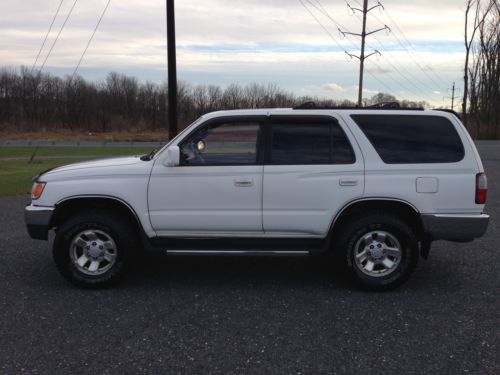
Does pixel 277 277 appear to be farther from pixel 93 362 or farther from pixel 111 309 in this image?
pixel 93 362

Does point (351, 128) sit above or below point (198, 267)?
above

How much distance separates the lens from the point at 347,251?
16.4 feet

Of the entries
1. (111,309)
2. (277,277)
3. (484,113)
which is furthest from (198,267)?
(484,113)

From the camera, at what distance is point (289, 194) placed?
4996 mm

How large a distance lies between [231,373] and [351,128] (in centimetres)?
277

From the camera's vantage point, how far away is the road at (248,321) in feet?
11.7

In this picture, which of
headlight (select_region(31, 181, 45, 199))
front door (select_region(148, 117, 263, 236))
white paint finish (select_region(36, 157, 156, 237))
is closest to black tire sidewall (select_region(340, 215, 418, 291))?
front door (select_region(148, 117, 263, 236))

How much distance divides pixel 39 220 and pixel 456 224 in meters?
4.16

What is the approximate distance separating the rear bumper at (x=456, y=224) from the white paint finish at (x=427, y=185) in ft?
0.80

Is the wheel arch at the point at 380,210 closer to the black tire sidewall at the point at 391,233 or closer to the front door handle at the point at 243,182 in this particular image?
the black tire sidewall at the point at 391,233

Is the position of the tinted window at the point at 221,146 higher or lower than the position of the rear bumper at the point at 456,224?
higher

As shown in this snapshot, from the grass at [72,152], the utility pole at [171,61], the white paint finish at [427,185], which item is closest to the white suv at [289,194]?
the white paint finish at [427,185]

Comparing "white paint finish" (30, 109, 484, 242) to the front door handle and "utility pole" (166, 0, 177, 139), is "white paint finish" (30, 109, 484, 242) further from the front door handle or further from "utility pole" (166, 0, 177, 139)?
"utility pole" (166, 0, 177, 139)

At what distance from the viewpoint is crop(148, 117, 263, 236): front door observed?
5023 millimetres
